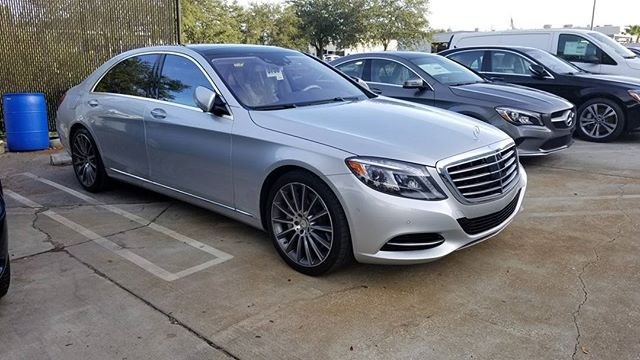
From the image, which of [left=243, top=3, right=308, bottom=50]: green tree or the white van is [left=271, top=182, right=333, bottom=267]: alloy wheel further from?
[left=243, top=3, right=308, bottom=50]: green tree

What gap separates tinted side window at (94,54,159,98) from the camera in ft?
16.4

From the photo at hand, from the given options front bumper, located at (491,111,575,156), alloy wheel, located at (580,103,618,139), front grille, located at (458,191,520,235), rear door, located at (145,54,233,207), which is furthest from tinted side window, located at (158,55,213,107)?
alloy wheel, located at (580,103,618,139)

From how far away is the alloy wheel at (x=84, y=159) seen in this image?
18.6ft

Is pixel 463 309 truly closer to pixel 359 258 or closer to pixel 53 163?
pixel 359 258

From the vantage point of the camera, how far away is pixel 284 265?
3.87 metres

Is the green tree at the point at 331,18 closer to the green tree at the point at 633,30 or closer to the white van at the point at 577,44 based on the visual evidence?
the white van at the point at 577,44

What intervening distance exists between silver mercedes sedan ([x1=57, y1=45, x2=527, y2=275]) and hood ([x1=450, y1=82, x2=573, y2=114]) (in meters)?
2.43

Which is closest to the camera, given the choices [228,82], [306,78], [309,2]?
[228,82]

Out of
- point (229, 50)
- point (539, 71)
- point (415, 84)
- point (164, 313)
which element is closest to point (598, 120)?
point (539, 71)

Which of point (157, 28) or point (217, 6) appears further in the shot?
point (217, 6)

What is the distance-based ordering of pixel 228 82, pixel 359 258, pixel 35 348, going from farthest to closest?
1. pixel 228 82
2. pixel 359 258
3. pixel 35 348

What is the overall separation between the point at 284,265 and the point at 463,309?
4.23ft

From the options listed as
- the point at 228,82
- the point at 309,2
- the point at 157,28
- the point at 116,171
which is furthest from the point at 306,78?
the point at 309,2

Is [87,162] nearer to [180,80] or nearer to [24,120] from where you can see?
[180,80]
